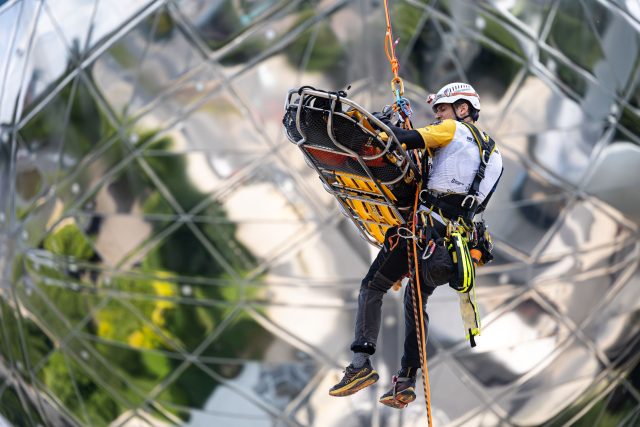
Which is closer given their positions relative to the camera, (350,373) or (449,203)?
(449,203)

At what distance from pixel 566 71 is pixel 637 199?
4.70ft

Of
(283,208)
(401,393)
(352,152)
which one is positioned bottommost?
(401,393)

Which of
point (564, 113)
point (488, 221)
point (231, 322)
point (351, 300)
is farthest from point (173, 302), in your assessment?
point (564, 113)

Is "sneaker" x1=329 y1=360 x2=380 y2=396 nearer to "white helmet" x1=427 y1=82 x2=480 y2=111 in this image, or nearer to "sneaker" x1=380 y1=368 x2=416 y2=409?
"sneaker" x1=380 y1=368 x2=416 y2=409

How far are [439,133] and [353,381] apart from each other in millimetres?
1501

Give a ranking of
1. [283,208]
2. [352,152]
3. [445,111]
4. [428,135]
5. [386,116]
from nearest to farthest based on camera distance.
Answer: [352,152], [428,135], [386,116], [445,111], [283,208]

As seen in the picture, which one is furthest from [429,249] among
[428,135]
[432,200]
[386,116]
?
[386,116]

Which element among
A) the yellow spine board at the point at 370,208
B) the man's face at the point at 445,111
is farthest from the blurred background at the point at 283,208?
the man's face at the point at 445,111

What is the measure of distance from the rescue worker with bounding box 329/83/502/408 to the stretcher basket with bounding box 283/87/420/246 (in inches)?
4.6

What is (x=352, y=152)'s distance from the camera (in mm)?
6059

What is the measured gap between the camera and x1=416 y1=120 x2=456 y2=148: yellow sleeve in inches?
245

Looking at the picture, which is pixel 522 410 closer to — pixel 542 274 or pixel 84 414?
pixel 542 274

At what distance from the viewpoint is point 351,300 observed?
1066cm

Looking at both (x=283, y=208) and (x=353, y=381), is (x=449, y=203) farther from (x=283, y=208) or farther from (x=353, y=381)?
(x=283, y=208)
